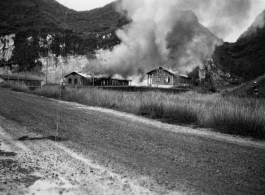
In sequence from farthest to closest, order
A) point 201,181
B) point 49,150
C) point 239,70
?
point 239,70 < point 49,150 < point 201,181

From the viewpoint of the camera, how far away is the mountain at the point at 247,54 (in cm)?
13588

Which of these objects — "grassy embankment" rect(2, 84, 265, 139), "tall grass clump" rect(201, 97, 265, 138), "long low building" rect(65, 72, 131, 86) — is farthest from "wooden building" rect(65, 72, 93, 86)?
"tall grass clump" rect(201, 97, 265, 138)

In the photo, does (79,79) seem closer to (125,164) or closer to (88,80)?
(88,80)

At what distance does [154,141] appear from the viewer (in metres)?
5.64

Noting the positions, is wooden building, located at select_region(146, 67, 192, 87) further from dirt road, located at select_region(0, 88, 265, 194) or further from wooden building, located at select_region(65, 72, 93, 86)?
dirt road, located at select_region(0, 88, 265, 194)

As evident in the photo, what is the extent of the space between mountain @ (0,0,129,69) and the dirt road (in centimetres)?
8807

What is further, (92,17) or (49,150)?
(92,17)

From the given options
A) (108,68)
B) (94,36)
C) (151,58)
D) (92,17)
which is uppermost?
(92,17)

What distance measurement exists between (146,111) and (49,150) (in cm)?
784

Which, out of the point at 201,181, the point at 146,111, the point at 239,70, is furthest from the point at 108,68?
the point at 239,70

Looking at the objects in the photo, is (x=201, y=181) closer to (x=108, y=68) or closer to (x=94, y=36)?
(x=108, y=68)

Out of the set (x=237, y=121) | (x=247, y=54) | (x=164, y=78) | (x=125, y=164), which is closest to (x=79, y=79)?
(x=164, y=78)

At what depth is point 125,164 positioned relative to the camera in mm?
3873

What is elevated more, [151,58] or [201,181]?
[151,58]
